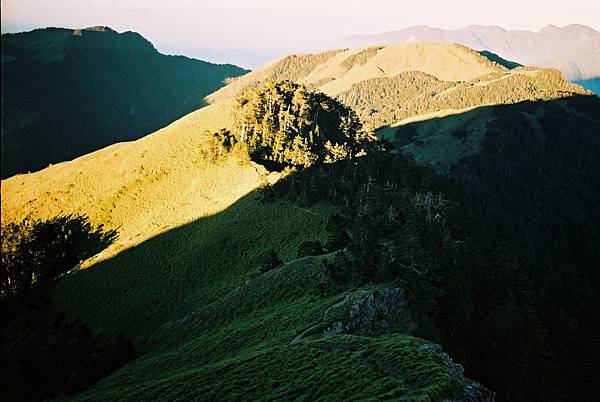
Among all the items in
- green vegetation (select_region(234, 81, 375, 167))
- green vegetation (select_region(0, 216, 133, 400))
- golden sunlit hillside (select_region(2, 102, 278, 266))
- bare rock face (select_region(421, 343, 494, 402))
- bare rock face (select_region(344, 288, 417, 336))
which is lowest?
green vegetation (select_region(0, 216, 133, 400))

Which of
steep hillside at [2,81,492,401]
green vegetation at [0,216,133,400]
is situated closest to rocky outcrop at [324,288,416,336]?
steep hillside at [2,81,492,401]

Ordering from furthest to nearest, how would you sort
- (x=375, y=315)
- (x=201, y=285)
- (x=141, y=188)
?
(x=141, y=188), (x=201, y=285), (x=375, y=315)

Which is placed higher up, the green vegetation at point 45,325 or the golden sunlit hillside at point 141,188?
the golden sunlit hillside at point 141,188

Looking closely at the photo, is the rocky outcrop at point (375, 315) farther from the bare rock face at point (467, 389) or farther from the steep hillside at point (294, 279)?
the bare rock face at point (467, 389)

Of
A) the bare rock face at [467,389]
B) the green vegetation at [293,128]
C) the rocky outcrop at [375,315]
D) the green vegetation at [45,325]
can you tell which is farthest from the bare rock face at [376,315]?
the green vegetation at [293,128]

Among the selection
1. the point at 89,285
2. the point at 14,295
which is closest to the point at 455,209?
the point at 89,285

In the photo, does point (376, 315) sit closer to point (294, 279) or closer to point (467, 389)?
point (467, 389)

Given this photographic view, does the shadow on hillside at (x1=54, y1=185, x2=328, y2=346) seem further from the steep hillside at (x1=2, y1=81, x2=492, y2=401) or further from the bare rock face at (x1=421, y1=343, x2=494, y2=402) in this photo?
the bare rock face at (x1=421, y1=343, x2=494, y2=402)

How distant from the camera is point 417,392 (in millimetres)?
22406

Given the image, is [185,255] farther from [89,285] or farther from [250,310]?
[250,310]

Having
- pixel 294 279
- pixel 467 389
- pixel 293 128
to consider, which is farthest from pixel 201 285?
pixel 293 128

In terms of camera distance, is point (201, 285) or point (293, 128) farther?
point (293, 128)

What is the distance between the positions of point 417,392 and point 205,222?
78612mm

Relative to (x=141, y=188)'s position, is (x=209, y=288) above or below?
below
